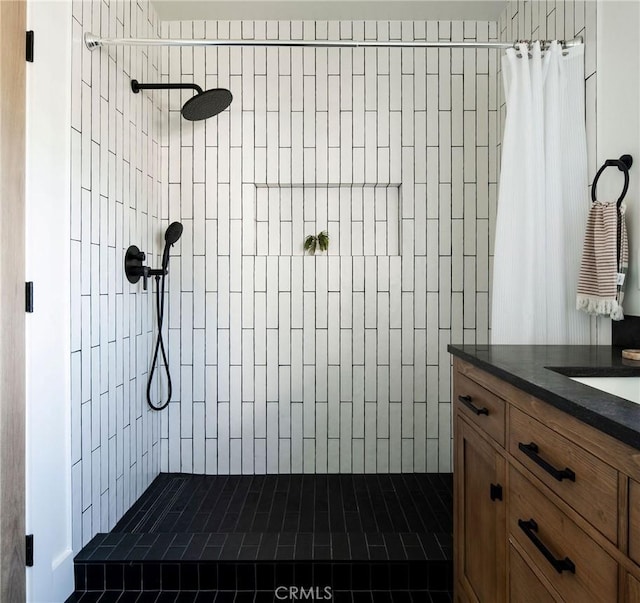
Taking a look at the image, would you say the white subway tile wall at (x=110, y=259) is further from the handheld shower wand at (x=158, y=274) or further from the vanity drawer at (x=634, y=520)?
the vanity drawer at (x=634, y=520)

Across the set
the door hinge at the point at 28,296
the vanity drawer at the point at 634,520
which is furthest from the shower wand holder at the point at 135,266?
the vanity drawer at the point at 634,520

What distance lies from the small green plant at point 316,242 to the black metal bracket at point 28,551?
1.80m

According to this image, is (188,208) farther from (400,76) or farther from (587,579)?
(587,579)

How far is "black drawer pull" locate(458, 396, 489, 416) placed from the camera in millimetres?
1261

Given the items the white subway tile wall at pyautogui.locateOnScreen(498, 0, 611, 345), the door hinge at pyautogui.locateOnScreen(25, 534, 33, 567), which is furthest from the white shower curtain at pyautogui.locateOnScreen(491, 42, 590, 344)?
the door hinge at pyautogui.locateOnScreen(25, 534, 33, 567)

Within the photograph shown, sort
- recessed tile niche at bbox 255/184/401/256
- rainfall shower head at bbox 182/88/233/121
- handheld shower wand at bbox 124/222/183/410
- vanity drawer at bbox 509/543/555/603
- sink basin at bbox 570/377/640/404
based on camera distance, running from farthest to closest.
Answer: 1. recessed tile niche at bbox 255/184/401/256
2. handheld shower wand at bbox 124/222/183/410
3. rainfall shower head at bbox 182/88/233/121
4. sink basin at bbox 570/377/640/404
5. vanity drawer at bbox 509/543/555/603

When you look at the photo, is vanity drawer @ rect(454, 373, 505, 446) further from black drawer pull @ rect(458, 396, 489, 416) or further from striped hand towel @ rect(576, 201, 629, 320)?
striped hand towel @ rect(576, 201, 629, 320)

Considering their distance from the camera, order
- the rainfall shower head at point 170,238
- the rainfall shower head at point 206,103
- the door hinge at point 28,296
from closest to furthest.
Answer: the door hinge at point 28,296 < the rainfall shower head at point 206,103 < the rainfall shower head at point 170,238

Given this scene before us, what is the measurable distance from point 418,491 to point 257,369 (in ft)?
3.51

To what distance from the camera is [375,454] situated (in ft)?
8.38

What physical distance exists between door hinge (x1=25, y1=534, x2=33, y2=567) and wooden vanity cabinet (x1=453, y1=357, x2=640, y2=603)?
1.38m

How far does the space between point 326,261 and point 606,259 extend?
1384 millimetres

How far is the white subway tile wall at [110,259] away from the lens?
1.71m

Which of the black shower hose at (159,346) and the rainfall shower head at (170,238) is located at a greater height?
the rainfall shower head at (170,238)
